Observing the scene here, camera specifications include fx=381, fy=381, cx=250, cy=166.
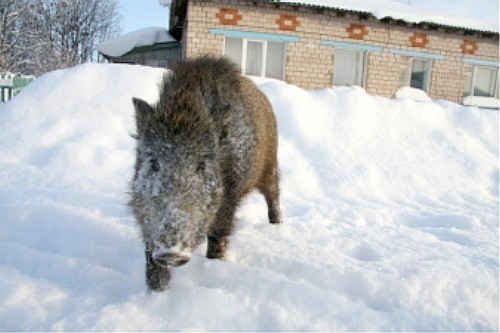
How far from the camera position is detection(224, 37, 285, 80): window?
1138 centimetres

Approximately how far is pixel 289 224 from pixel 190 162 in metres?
1.94

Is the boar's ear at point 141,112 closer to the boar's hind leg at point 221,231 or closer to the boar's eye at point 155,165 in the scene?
the boar's eye at point 155,165

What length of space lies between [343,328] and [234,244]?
1.20 metres

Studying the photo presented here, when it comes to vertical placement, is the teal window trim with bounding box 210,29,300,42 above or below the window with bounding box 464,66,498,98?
above

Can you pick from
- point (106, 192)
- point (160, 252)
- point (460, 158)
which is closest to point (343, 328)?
point (160, 252)

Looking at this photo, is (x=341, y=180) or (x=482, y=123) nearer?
(x=341, y=180)

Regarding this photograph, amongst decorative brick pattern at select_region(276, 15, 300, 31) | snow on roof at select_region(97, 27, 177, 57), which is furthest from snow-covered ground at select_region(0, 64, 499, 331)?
snow on roof at select_region(97, 27, 177, 57)

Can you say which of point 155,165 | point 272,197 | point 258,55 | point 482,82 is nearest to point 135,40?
point 258,55

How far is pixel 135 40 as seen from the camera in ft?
55.0

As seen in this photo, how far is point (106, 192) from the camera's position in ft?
13.4

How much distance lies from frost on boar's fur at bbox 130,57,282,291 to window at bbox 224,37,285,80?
29.5ft

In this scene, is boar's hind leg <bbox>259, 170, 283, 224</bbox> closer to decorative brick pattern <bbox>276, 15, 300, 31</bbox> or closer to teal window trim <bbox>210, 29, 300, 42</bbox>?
teal window trim <bbox>210, 29, 300, 42</bbox>

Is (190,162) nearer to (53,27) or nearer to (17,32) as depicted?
(17,32)

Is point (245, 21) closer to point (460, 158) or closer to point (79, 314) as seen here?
point (460, 158)
